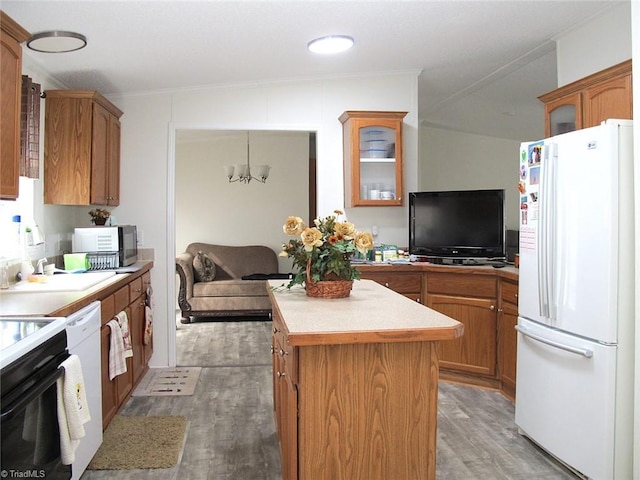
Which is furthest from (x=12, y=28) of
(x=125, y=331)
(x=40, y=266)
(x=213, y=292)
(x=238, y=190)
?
(x=238, y=190)

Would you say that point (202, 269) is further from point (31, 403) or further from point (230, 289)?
point (31, 403)

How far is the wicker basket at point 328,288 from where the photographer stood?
2422 millimetres

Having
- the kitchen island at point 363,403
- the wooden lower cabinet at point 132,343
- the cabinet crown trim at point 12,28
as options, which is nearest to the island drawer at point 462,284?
the kitchen island at point 363,403

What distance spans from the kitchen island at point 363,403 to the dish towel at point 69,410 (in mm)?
816

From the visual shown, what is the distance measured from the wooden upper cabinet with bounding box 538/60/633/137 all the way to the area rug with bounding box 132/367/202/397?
3.14 meters

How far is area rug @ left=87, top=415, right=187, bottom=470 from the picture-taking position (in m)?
2.64

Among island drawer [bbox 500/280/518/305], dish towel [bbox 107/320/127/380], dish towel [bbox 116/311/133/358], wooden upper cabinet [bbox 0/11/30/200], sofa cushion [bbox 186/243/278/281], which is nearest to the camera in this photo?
wooden upper cabinet [bbox 0/11/30/200]

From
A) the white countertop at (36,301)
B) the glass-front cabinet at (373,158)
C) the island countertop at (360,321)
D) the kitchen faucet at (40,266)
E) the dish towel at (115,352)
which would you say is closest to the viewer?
the island countertop at (360,321)

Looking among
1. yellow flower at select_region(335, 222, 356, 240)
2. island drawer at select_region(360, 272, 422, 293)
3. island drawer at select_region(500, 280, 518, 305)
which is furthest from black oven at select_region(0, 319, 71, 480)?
island drawer at select_region(500, 280, 518, 305)

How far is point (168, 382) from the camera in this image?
400cm

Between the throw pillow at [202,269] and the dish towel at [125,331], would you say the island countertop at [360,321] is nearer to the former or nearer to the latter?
the dish towel at [125,331]

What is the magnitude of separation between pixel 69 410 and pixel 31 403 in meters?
0.24

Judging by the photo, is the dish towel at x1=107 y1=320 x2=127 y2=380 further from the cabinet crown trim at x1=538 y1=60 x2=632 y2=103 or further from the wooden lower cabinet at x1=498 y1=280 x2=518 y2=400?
the cabinet crown trim at x1=538 y1=60 x2=632 y2=103

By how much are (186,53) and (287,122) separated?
4.07 ft
